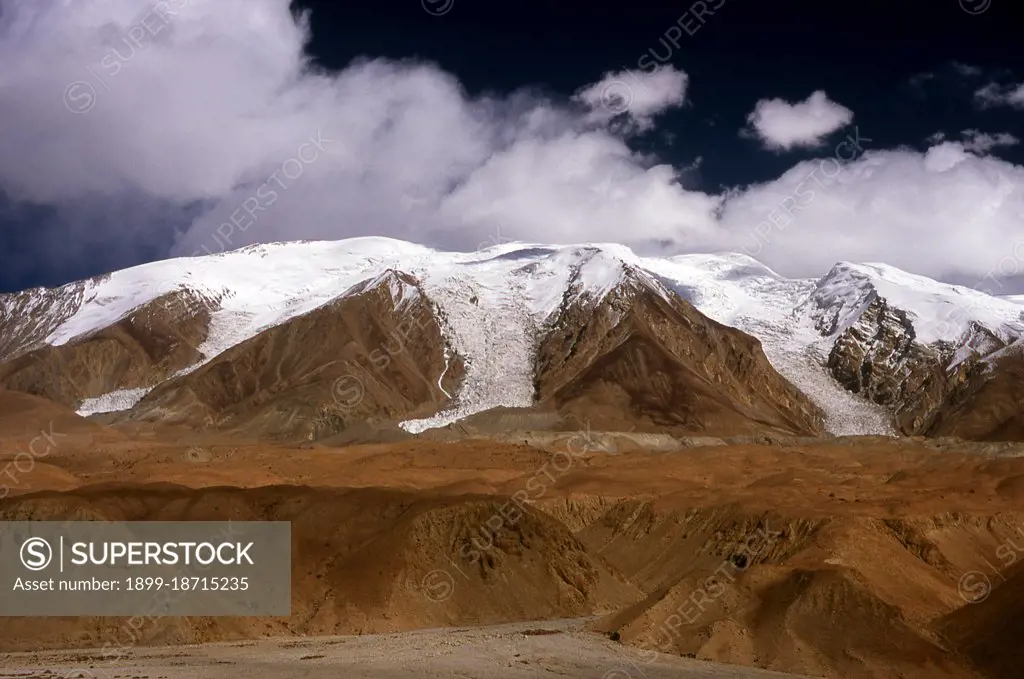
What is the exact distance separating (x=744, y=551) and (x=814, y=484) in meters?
21.8

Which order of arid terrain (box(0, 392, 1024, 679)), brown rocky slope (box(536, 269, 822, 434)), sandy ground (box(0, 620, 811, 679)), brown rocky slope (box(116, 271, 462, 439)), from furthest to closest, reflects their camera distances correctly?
1. brown rocky slope (box(536, 269, 822, 434))
2. brown rocky slope (box(116, 271, 462, 439))
3. arid terrain (box(0, 392, 1024, 679))
4. sandy ground (box(0, 620, 811, 679))

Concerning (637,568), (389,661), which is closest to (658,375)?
(637,568)

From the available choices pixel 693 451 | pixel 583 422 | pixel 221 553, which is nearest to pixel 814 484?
pixel 693 451

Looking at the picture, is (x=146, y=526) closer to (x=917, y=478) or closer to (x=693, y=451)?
(x=917, y=478)

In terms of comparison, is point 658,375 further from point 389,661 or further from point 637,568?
point 389,661

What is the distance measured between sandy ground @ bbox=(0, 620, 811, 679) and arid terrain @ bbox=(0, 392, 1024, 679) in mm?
290

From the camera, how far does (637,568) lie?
219 ft

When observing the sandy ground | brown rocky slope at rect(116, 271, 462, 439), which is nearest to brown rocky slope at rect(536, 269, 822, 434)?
brown rocky slope at rect(116, 271, 462, 439)

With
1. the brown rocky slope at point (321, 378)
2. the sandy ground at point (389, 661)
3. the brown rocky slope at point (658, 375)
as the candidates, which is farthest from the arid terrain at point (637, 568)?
the brown rocky slope at point (658, 375)

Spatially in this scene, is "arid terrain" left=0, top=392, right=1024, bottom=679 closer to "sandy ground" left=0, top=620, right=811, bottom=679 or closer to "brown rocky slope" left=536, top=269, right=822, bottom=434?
"sandy ground" left=0, top=620, right=811, bottom=679

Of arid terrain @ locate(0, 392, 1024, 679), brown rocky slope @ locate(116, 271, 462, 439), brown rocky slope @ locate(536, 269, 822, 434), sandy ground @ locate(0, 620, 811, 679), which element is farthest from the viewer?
brown rocky slope @ locate(536, 269, 822, 434)

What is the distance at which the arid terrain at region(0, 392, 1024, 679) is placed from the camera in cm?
3853

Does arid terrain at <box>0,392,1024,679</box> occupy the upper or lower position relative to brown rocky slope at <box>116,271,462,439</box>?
lower

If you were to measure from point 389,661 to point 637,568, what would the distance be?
31.2 m
